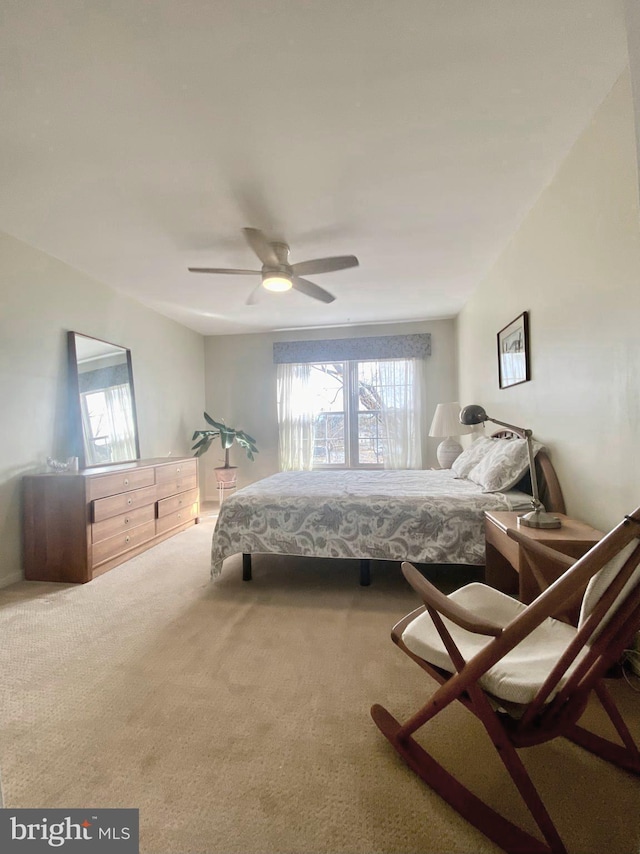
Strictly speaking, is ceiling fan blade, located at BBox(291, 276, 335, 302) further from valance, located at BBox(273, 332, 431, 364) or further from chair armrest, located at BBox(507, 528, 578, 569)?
chair armrest, located at BBox(507, 528, 578, 569)

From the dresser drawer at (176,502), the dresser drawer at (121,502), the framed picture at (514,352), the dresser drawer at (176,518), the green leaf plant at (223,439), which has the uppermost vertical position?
the framed picture at (514,352)

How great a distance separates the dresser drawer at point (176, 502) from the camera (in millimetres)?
3760

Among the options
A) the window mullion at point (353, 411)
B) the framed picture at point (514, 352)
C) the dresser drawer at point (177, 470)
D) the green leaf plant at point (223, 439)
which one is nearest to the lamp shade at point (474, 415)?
the framed picture at point (514, 352)

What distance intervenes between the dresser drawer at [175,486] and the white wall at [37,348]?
558 millimetres

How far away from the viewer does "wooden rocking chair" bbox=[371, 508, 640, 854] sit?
0.94m

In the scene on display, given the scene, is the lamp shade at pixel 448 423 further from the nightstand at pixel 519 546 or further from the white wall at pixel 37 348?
the white wall at pixel 37 348

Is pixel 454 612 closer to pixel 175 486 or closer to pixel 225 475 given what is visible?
pixel 175 486

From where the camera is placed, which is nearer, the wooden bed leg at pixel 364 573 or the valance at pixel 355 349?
the wooden bed leg at pixel 364 573

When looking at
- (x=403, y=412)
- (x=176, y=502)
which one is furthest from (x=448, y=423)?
(x=176, y=502)

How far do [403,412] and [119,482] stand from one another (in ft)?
11.5

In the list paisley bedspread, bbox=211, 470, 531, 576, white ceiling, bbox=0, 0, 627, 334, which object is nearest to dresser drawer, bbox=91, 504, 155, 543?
paisley bedspread, bbox=211, 470, 531, 576

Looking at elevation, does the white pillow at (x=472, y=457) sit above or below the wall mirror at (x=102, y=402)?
below

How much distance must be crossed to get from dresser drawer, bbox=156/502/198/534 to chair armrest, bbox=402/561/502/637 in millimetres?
3131

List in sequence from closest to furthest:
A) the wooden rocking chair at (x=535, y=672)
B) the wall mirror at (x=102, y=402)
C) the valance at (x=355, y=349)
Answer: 1. the wooden rocking chair at (x=535, y=672)
2. the wall mirror at (x=102, y=402)
3. the valance at (x=355, y=349)
